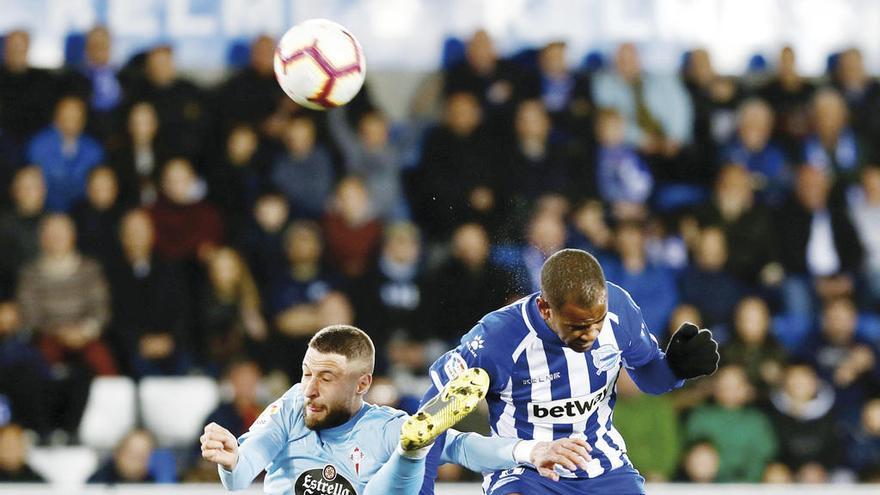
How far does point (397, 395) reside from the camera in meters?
9.10

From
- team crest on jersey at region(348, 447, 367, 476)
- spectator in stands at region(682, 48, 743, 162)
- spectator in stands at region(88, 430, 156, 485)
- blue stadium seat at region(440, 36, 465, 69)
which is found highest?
blue stadium seat at region(440, 36, 465, 69)

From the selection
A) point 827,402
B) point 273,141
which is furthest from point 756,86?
point 273,141

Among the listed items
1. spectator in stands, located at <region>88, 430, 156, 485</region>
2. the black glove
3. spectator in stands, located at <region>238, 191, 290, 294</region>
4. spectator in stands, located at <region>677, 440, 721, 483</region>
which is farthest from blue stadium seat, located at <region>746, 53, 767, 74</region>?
the black glove

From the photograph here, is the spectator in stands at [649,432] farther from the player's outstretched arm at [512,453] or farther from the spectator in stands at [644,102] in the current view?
the player's outstretched arm at [512,453]

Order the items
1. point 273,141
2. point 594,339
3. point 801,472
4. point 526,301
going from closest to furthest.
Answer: point 594,339
point 526,301
point 801,472
point 273,141

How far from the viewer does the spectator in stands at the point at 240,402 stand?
893cm

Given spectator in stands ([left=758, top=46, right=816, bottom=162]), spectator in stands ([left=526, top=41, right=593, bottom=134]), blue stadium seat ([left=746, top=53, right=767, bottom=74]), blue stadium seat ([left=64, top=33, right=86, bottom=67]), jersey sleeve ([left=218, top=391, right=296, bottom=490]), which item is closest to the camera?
jersey sleeve ([left=218, top=391, right=296, bottom=490])

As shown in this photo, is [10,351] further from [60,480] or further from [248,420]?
[248,420]

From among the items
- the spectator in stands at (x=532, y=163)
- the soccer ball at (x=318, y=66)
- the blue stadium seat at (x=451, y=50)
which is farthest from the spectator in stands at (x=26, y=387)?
the blue stadium seat at (x=451, y=50)

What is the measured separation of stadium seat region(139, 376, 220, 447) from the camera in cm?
905

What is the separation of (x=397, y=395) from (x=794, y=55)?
4552 millimetres

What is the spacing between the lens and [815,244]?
1053 cm

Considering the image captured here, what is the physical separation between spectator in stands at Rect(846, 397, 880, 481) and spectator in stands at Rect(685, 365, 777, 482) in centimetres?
69

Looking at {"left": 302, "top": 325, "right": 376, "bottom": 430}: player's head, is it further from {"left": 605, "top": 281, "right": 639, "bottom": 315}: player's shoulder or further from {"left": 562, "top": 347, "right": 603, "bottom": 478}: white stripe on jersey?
{"left": 605, "top": 281, "right": 639, "bottom": 315}: player's shoulder
